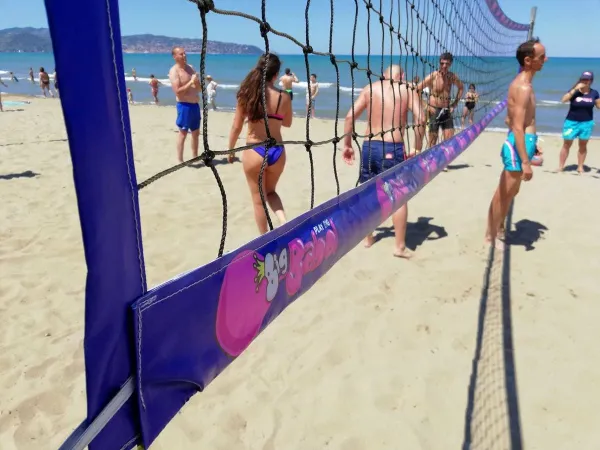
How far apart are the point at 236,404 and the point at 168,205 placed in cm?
267

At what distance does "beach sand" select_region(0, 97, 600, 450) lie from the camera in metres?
1.72

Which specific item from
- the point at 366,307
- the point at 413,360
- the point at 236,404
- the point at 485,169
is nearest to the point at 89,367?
the point at 236,404

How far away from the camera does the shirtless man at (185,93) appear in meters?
4.98

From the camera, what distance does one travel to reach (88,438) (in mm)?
551

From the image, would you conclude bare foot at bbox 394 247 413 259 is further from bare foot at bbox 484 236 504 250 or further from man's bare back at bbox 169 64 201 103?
man's bare back at bbox 169 64 201 103

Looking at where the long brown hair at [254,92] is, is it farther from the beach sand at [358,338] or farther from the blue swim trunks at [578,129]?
the blue swim trunks at [578,129]

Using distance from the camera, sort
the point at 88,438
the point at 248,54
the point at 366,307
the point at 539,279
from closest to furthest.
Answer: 1. the point at 88,438
2. the point at 366,307
3. the point at 539,279
4. the point at 248,54

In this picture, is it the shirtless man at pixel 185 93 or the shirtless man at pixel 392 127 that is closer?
the shirtless man at pixel 392 127

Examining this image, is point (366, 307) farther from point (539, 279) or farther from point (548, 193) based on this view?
point (548, 193)

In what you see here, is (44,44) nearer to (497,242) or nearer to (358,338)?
(358,338)

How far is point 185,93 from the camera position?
5.20 meters

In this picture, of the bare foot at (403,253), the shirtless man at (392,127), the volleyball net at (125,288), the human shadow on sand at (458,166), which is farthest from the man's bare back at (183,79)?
the volleyball net at (125,288)

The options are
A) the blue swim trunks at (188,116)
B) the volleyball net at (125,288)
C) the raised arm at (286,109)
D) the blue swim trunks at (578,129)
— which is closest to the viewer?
the volleyball net at (125,288)

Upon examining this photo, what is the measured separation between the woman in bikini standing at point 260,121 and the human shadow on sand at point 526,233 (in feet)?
6.42
